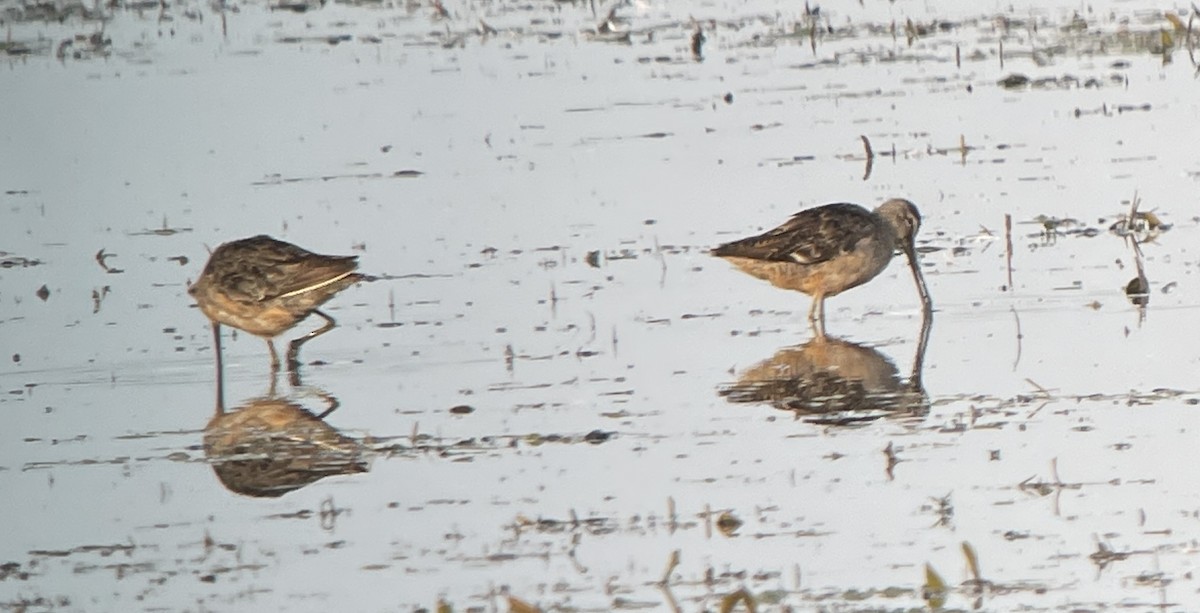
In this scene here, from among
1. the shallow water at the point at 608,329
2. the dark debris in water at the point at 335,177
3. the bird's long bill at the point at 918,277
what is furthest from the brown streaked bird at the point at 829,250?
the dark debris in water at the point at 335,177

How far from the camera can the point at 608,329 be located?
1279cm

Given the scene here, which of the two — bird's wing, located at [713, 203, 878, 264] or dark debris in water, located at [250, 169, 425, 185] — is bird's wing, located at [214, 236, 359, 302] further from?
dark debris in water, located at [250, 169, 425, 185]

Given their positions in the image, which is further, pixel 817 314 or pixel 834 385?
pixel 817 314

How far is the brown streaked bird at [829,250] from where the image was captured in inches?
511

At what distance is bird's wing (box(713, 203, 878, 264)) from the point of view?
42.7 feet

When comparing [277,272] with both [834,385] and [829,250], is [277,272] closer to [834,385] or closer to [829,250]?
[829,250]

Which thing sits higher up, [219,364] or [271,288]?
[271,288]

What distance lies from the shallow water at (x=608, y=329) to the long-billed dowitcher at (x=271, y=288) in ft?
1.03

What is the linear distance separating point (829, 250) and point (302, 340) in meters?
2.74

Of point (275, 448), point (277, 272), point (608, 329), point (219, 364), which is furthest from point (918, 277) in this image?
point (275, 448)

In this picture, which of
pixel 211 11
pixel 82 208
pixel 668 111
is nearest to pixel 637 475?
pixel 82 208

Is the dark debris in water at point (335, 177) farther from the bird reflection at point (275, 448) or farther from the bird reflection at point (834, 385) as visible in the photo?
→ the bird reflection at point (275, 448)

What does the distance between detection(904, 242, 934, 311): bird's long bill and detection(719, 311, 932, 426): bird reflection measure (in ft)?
1.77

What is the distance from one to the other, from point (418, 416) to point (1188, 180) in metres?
6.64
